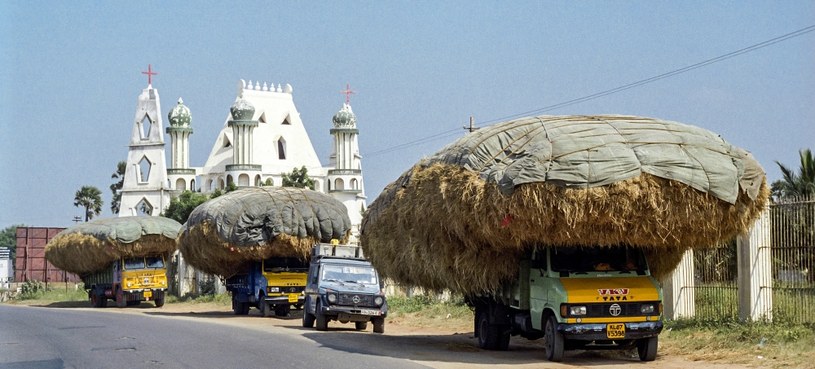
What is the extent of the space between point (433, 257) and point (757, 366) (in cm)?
548

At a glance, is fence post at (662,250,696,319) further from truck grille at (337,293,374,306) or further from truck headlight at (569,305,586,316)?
truck grille at (337,293,374,306)

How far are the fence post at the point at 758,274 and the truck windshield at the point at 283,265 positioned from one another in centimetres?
1719

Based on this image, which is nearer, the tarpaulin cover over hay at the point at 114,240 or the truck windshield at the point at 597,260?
the truck windshield at the point at 597,260

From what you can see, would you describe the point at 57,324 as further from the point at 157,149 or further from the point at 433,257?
the point at 157,149

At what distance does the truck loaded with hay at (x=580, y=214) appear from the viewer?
1532 centimetres

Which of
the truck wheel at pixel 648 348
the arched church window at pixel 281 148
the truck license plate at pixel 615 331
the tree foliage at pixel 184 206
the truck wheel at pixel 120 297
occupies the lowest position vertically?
the truck wheel at pixel 120 297

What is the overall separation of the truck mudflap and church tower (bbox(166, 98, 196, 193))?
270 ft

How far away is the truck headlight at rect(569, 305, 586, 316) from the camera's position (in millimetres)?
15875

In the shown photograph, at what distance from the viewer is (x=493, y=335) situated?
19.0 metres

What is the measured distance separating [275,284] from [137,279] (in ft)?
43.1

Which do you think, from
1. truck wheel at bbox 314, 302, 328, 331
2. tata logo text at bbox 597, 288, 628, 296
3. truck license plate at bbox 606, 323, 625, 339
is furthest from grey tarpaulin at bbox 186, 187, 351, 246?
truck license plate at bbox 606, 323, 625, 339

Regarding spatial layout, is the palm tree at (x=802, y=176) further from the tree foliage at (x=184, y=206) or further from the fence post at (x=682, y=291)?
the tree foliage at (x=184, y=206)

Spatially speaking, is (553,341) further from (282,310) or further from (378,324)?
(282,310)

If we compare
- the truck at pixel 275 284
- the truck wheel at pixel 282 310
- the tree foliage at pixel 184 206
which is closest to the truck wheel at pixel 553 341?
the truck at pixel 275 284
